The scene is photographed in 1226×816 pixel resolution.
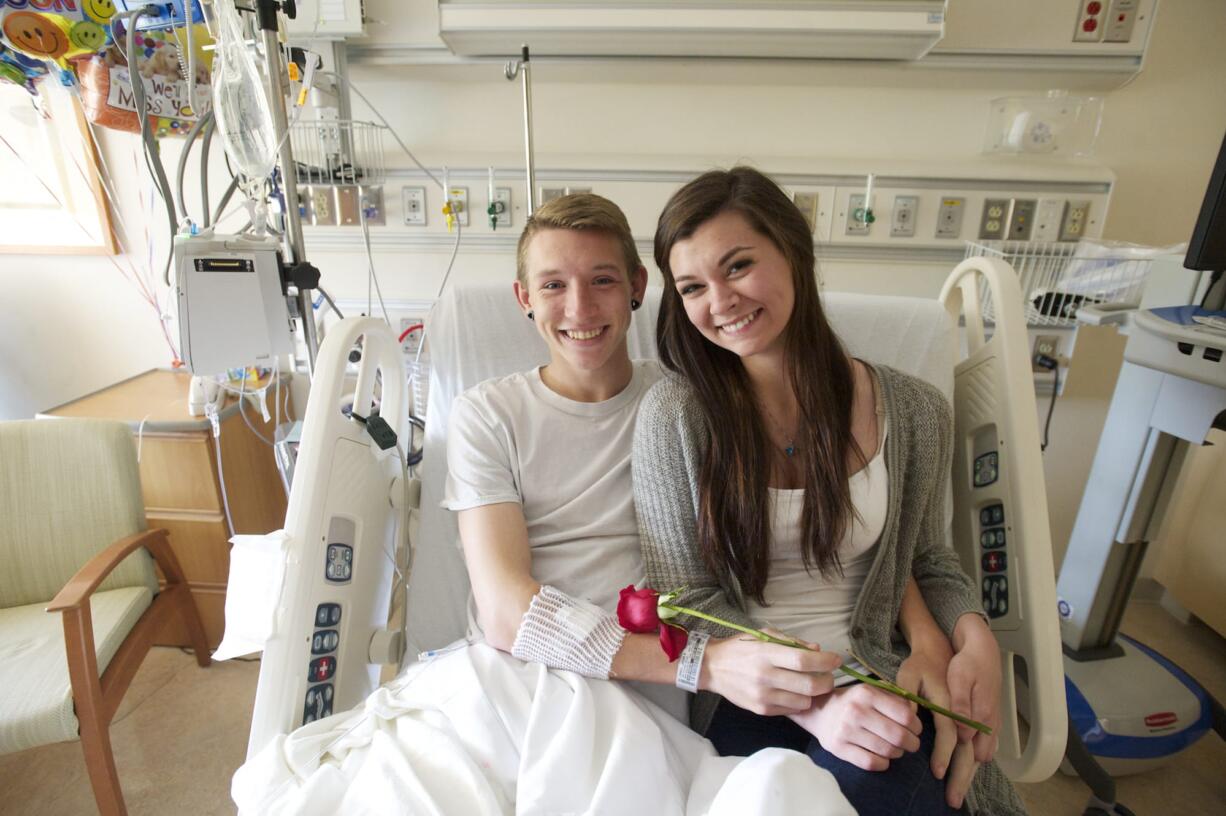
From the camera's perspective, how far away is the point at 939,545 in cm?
116

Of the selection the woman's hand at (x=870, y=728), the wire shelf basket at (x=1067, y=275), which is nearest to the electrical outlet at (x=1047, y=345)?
the wire shelf basket at (x=1067, y=275)

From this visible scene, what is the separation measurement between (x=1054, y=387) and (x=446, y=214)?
83.4 inches

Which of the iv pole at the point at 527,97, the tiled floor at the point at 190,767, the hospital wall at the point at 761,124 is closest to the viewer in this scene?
the iv pole at the point at 527,97

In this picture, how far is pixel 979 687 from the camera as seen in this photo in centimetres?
96

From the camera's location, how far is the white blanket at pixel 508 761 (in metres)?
0.78

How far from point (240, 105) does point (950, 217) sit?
1984 millimetres

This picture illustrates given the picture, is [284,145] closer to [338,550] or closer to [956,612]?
[338,550]

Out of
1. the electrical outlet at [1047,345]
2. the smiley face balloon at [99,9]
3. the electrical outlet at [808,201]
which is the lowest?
the electrical outlet at [1047,345]

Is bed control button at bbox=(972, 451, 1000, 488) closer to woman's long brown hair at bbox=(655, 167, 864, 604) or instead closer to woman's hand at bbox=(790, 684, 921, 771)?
woman's long brown hair at bbox=(655, 167, 864, 604)

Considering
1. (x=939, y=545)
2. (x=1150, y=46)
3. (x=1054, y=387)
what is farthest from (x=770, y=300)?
(x=1150, y=46)

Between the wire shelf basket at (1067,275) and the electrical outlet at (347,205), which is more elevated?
the electrical outlet at (347,205)

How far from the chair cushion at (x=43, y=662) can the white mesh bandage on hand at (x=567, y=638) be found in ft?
3.75

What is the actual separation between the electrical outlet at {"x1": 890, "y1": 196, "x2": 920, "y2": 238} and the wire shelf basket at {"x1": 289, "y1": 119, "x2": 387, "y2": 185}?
1.67 meters

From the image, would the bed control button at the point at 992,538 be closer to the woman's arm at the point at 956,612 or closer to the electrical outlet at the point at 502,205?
the woman's arm at the point at 956,612
